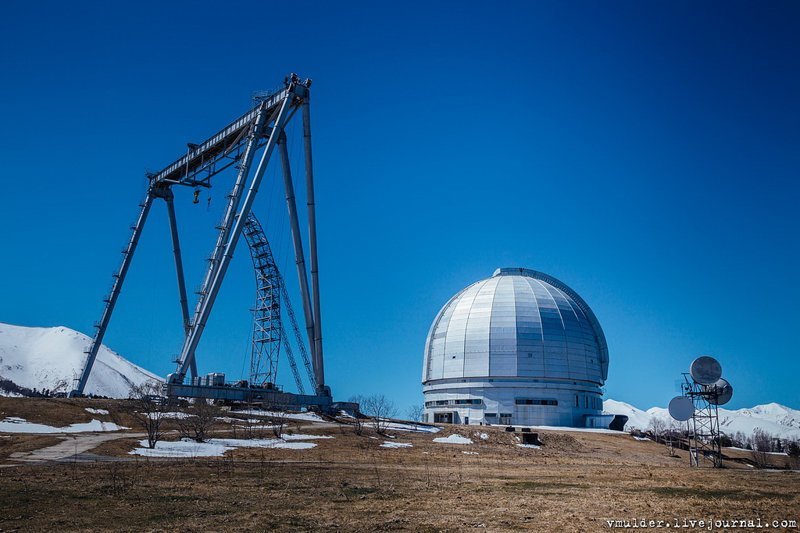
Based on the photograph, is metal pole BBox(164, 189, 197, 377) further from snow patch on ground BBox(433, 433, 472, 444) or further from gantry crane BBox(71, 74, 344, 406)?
snow patch on ground BBox(433, 433, 472, 444)

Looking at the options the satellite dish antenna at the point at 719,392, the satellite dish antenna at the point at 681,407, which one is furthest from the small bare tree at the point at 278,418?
the satellite dish antenna at the point at 719,392

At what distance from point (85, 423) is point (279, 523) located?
3605 cm

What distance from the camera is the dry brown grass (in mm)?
14625

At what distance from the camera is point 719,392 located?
5181 centimetres

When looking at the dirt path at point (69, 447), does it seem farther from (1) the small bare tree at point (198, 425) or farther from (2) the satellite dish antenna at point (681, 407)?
(2) the satellite dish antenna at point (681, 407)

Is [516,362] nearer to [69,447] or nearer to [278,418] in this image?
[278,418]

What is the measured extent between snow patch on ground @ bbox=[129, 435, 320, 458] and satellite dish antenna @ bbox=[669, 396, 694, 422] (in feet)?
91.3

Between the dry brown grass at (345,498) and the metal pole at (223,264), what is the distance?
23833 millimetres

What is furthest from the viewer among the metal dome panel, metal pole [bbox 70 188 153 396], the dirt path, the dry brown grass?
the metal dome panel

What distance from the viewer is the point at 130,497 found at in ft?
58.9

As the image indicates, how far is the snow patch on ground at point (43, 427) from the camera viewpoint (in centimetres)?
4012

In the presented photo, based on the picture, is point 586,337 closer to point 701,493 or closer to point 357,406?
point 357,406

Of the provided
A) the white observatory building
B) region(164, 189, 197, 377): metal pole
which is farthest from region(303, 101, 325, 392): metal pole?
the white observatory building

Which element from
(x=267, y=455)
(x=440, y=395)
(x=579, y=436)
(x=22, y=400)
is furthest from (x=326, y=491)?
(x=440, y=395)
